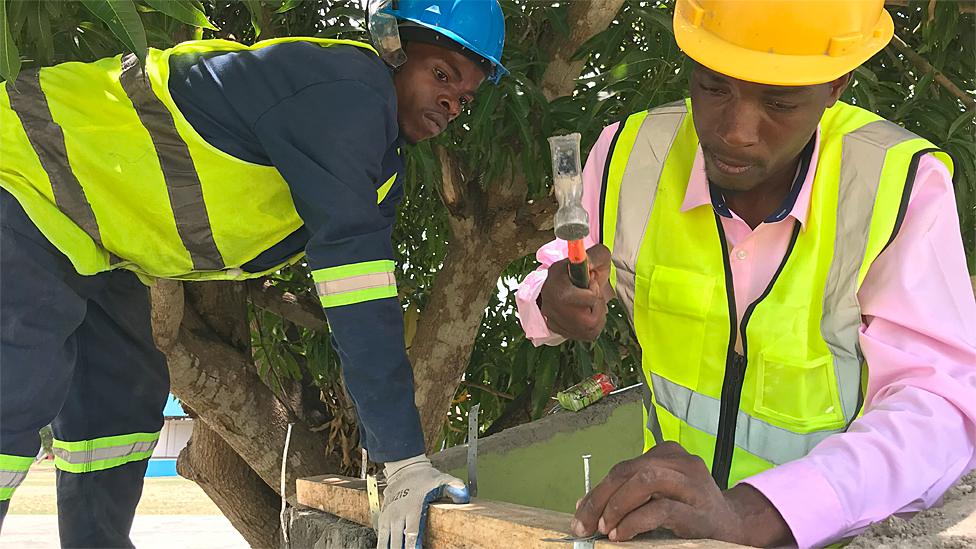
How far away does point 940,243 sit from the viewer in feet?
5.32

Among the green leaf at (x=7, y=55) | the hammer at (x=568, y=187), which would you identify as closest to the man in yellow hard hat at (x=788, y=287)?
the hammer at (x=568, y=187)

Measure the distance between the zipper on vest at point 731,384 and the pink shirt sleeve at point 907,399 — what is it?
7.3 inches

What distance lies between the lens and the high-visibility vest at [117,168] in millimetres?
2418

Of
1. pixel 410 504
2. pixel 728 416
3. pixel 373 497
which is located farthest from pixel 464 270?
pixel 728 416

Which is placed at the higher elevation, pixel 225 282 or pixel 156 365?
pixel 156 365

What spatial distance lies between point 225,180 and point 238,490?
7.82ft

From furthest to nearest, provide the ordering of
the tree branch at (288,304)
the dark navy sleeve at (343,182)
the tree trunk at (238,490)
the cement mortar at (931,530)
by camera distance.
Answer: the tree trunk at (238,490) → the tree branch at (288,304) → the dark navy sleeve at (343,182) → the cement mortar at (931,530)

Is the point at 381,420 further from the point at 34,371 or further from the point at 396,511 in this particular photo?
the point at 34,371

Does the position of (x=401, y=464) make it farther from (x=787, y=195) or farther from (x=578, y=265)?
(x=787, y=195)

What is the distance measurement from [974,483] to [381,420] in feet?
4.08

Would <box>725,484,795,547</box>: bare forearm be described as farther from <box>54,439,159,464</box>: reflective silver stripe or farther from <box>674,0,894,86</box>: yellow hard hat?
<box>54,439,159,464</box>: reflective silver stripe

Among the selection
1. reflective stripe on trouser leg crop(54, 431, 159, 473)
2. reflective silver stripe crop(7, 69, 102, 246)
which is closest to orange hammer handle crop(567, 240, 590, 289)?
reflective silver stripe crop(7, 69, 102, 246)

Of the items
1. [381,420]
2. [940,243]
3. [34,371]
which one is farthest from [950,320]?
[34,371]

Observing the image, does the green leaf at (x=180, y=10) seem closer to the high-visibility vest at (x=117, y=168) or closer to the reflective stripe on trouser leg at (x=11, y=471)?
the high-visibility vest at (x=117, y=168)
